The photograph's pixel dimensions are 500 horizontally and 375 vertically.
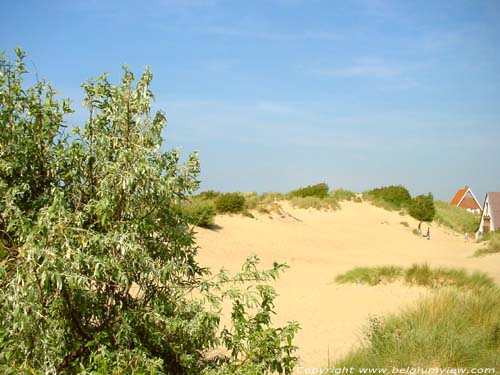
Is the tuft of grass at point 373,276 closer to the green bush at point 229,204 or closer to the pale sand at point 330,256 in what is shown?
the pale sand at point 330,256

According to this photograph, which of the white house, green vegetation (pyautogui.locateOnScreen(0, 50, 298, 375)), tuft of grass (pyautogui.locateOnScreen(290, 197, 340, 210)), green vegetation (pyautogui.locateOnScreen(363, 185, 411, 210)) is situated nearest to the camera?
green vegetation (pyautogui.locateOnScreen(0, 50, 298, 375))

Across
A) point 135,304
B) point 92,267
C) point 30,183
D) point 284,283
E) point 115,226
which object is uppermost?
point 30,183

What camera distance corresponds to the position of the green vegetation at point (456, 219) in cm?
3638

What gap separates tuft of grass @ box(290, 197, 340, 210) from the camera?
35.2 meters

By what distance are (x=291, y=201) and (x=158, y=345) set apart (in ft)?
108

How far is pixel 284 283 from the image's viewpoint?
14.7 metres

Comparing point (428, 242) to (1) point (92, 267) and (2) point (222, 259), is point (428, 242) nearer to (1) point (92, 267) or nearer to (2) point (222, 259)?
(2) point (222, 259)

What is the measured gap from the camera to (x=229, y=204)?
85.5 ft

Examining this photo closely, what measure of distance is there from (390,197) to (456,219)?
548 centimetres

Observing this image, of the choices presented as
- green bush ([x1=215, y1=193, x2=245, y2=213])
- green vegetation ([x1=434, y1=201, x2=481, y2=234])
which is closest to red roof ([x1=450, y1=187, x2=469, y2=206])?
green vegetation ([x1=434, y1=201, x2=481, y2=234])

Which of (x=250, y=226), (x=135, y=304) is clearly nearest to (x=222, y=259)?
(x=250, y=226)

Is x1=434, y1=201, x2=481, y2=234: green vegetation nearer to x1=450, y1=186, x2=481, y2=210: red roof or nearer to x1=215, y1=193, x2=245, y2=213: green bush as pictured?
x1=450, y1=186, x2=481, y2=210: red roof

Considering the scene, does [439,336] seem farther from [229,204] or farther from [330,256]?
[229,204]

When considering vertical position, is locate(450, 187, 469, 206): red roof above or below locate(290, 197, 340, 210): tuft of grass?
above
